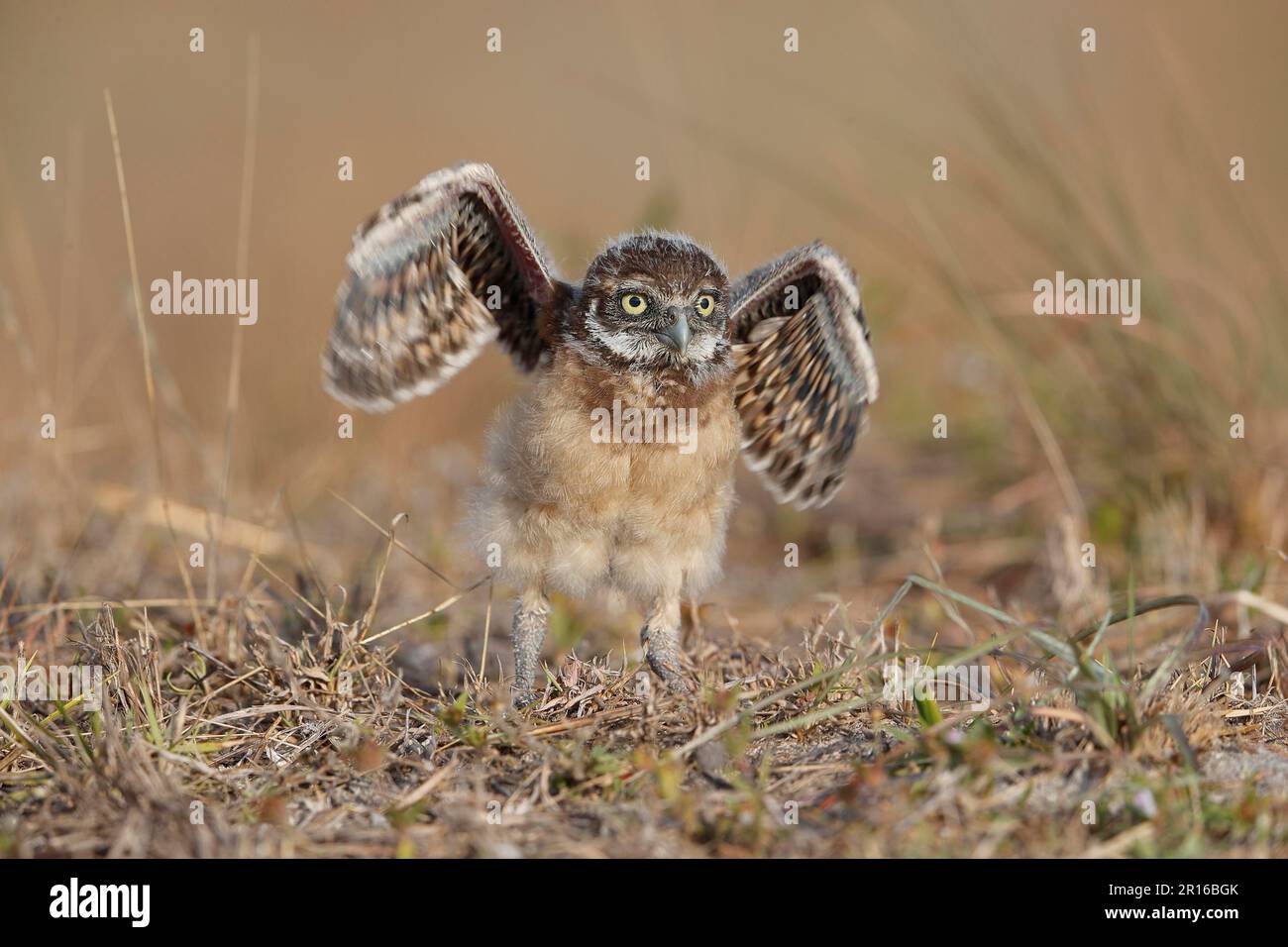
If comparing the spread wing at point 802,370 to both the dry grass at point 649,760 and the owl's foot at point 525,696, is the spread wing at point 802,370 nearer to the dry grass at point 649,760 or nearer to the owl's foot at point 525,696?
the dry grass at point 649,760

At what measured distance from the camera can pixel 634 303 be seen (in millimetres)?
4297

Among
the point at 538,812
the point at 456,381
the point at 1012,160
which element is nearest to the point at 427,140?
the point at 456,381

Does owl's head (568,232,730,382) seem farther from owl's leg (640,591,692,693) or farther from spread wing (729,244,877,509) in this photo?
owl's leg (640,591,692,693)

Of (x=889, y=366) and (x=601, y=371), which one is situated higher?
(x=889, y=366)

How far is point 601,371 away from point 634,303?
0.90 feet

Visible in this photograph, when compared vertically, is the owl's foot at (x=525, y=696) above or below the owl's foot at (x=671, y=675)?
below

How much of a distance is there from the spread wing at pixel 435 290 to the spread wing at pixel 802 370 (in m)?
0.81

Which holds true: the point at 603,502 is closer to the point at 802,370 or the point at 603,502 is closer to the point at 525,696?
the point at 525,696

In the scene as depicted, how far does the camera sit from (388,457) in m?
7.21

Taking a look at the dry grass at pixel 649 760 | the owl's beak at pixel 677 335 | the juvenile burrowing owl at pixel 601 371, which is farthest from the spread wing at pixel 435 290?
the dry grass at pixel 649 760

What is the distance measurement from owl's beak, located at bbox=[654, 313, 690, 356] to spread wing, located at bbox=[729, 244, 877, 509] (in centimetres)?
27

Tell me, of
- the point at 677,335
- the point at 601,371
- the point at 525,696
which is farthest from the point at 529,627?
the point at 677,335

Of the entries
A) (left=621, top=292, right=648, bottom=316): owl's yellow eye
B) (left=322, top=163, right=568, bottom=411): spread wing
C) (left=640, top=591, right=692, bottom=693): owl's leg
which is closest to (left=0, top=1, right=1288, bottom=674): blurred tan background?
(left=640, top=591, right=692, bottom=693): owl's leg

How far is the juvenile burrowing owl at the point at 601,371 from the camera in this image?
13.9 feet
